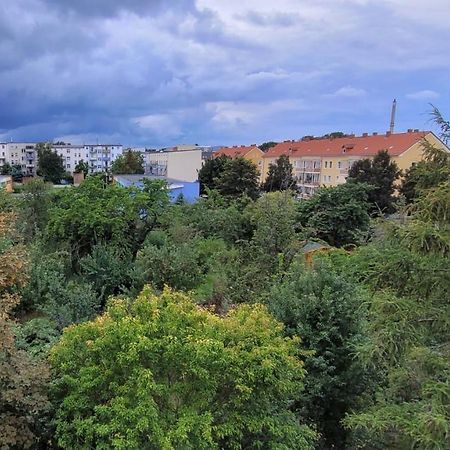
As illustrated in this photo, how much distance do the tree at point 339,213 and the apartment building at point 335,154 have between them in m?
17.5

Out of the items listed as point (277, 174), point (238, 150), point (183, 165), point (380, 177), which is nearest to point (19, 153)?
point (183, 165)

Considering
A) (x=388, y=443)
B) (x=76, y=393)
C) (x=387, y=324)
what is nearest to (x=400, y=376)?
(x=387, y=324)

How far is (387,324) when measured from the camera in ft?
19.8

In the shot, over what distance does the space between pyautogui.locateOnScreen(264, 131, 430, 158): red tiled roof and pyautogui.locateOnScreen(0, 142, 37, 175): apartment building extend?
60513mm

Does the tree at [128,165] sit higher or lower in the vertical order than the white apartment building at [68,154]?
lower

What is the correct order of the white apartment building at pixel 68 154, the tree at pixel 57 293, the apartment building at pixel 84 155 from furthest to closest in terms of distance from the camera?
the apartment building at pixel 84 155
the white apartment building at pixel 68 154
the tree at pixel 57 293

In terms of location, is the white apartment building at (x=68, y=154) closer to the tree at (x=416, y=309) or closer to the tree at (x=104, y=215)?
→ the tree at (x=104, y=215)

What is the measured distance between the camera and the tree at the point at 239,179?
42812 millimetres

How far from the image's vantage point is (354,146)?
54.7m

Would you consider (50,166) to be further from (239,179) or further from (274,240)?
(274,240)

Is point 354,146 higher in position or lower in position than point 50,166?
higher

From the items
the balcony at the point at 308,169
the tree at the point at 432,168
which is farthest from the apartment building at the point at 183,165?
the tree at the point at 432,168

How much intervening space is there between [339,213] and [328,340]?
18.8m

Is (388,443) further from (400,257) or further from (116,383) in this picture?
(116,383)
